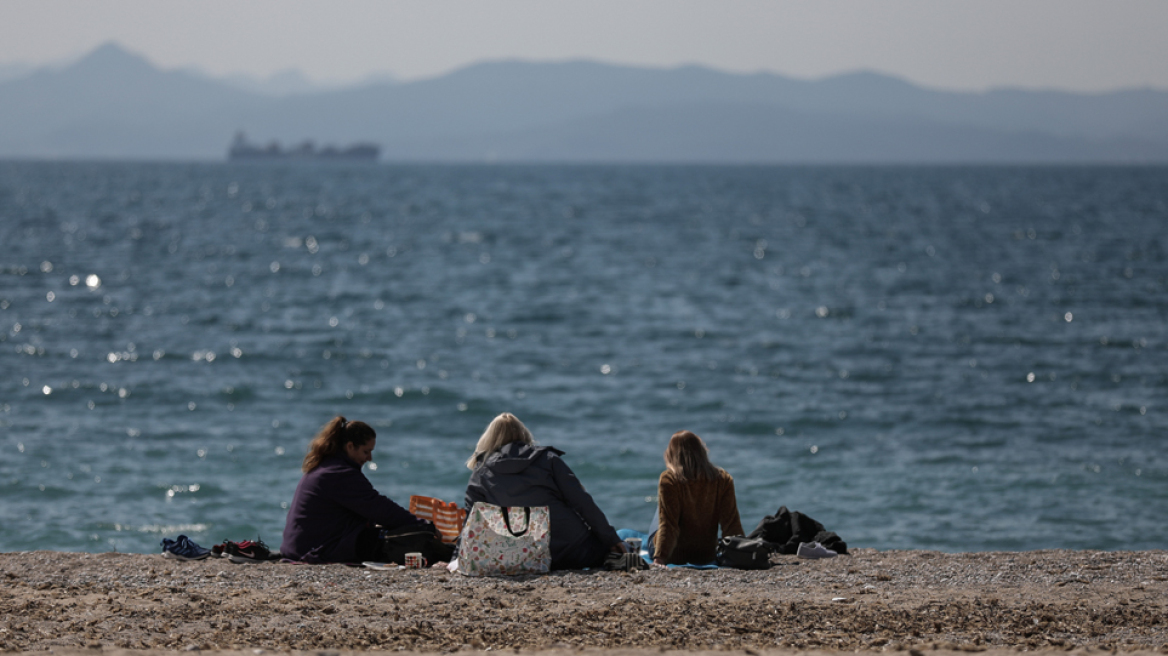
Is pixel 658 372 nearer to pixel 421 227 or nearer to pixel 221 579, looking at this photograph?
pixel 221 579

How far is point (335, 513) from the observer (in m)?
8.49

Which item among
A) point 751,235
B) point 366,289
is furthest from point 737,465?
point 751,235

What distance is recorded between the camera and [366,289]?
3347 cm

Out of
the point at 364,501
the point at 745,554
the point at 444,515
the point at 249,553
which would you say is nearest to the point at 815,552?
the point at 745,554

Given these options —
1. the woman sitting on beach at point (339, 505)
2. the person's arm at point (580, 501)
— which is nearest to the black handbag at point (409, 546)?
the woman sitting on beach at point (339, 505)

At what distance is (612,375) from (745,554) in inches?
496

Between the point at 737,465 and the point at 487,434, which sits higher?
the point at 487,434

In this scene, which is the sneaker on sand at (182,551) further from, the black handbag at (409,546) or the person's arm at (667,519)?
the person's arm at (667,519)

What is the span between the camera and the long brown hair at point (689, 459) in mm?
8312

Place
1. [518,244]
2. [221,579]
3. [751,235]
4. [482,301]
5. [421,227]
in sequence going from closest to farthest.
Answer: [221,579], [482,301], [518,244], [751,235], [421,227]

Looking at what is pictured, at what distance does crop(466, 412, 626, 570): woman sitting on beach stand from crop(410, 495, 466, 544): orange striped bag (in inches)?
26.1

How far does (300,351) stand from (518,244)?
27834mm

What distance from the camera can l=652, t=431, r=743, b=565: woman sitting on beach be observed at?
27.3ft

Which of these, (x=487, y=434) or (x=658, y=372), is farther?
(x=658, y=372)
